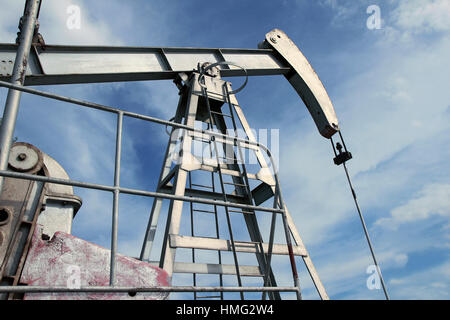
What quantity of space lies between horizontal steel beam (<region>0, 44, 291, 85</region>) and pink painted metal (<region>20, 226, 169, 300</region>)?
213cm

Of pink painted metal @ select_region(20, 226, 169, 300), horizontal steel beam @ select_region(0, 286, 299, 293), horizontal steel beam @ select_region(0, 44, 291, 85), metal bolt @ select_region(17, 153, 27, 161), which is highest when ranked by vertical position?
horizontal steel beam @ select_region(0, 44, 291, 85)

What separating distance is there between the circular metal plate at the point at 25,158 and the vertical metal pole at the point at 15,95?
83mm

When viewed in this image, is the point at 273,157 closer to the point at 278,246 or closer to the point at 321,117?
the point at 278,246

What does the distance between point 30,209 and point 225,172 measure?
7.73 feet

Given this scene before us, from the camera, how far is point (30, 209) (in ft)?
7.11

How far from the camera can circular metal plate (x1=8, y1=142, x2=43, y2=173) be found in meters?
2.22

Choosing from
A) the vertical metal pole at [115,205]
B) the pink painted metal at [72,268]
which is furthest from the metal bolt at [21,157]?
the vertical metal pole at [115,205]

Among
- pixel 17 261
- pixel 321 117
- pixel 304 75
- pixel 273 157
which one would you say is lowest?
pixel 17 261

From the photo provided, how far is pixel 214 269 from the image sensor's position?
11.3ft

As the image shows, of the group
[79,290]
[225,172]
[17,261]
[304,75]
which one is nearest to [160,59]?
[225,172]

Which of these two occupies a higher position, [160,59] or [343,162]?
[160,59]

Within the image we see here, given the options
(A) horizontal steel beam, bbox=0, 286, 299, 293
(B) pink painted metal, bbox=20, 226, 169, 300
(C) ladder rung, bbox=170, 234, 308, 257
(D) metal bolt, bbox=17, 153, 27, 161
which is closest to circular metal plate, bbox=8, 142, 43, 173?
(D) metal bolt, bbox=17, 153, 27, 161

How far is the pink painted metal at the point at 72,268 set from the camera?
1987mm

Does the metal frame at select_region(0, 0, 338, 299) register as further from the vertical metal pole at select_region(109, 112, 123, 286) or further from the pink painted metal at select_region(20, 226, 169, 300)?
the pink painted metal at select_region(20, 226, 169, 300)
